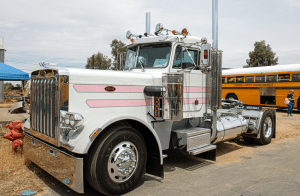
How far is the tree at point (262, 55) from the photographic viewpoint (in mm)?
35500

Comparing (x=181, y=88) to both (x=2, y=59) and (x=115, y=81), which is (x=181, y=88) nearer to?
(x=115, y=81)

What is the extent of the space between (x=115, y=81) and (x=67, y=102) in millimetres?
834

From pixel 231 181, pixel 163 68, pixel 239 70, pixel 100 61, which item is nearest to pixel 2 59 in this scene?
pixel 100 61

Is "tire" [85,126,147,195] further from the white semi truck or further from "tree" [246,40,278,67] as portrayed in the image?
"tree" [246,40,278,67]

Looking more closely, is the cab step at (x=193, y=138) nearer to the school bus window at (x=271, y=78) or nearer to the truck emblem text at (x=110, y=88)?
the truck emblem text at (x=110, y=88)

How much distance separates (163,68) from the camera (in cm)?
474

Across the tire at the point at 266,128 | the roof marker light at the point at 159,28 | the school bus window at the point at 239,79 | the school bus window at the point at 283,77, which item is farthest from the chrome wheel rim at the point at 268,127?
the school bus window at the point at 239,79

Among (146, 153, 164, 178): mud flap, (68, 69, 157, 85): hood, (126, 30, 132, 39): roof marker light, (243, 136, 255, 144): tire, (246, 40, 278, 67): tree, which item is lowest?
(243, 136, 255, 144): tire

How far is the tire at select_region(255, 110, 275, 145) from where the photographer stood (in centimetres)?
703

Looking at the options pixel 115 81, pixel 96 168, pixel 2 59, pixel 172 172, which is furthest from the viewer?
pixel 2 59

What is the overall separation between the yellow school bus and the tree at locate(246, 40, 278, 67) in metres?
20.2

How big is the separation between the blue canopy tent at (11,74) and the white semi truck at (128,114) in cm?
493

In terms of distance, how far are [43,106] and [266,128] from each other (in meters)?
6.24

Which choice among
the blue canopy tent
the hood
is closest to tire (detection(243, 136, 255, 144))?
the hood
